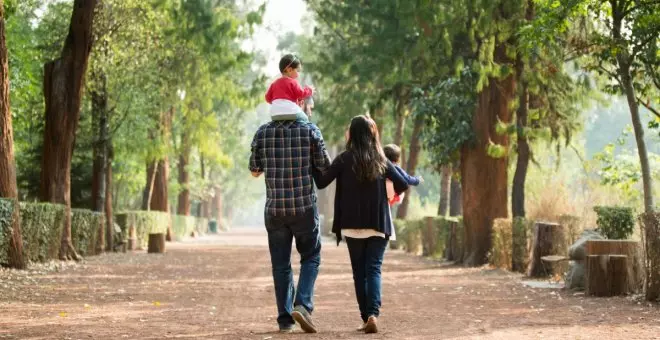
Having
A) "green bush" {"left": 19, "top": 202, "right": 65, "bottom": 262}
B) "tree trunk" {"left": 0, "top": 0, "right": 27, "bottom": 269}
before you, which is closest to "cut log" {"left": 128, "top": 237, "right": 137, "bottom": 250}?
"green bush" {"left": 19, "top": 202, "right": 65, "bottom": 262}

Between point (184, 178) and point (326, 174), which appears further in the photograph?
point (184, 178)

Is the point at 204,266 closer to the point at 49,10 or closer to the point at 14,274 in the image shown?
the point at 14,274

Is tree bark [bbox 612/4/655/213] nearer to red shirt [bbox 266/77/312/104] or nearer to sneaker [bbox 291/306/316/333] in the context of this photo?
red shirt [bbox 266/77/312/104]

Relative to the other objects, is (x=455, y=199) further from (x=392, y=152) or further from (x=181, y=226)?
(x=392, y=152)

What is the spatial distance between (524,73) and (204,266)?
8.42 m

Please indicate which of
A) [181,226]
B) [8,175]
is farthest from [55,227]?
[181,226]

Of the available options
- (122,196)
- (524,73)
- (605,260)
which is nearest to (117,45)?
(524,73)

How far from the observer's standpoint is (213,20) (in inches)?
1013

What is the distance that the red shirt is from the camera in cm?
927

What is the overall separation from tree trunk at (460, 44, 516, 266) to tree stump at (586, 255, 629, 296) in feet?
32.1

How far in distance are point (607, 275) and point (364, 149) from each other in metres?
6.12

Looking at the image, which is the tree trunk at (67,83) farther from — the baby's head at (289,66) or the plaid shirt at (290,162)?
the plaid shirt at (290,162)

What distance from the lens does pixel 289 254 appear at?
929cm

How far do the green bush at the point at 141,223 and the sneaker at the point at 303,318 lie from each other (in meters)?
24.4
